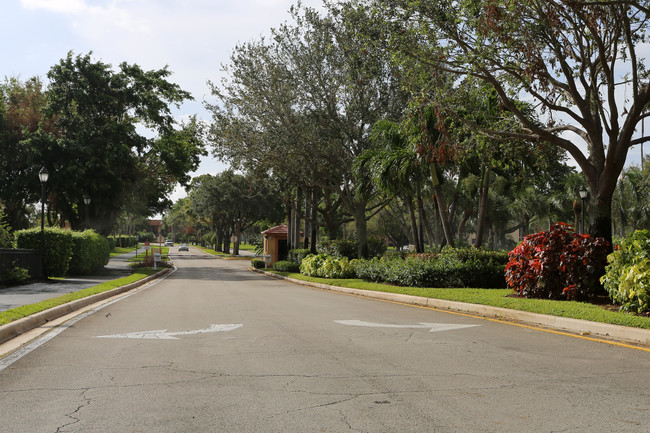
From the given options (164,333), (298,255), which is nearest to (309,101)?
A: (298,255)

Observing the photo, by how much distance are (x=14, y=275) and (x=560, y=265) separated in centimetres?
1653

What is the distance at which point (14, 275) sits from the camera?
18703mm

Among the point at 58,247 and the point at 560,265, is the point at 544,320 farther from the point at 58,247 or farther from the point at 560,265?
the point at 58,247

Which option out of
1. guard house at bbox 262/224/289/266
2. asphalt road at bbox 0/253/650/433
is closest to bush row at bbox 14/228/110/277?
asphalt road at bbox 0/253/650/433

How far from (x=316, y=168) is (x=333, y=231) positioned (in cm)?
929

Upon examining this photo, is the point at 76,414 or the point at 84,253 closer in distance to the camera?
the point at 76,414

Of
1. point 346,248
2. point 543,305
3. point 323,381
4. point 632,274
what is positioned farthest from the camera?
point 346,248

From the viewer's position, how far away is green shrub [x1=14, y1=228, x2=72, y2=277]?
22656mm

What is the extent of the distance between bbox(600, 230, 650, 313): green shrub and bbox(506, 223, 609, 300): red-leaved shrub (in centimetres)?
130

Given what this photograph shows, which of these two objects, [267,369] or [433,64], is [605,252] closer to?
[433,64]

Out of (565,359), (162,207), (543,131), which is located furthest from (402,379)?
(162,207)

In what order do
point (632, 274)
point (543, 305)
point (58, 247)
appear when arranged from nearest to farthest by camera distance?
point (632, 274) → point (543, 305) → point (58, 247)

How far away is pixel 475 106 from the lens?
16703 millimetres

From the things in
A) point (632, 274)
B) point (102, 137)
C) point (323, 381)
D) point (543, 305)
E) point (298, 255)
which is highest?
point (102, 137)
